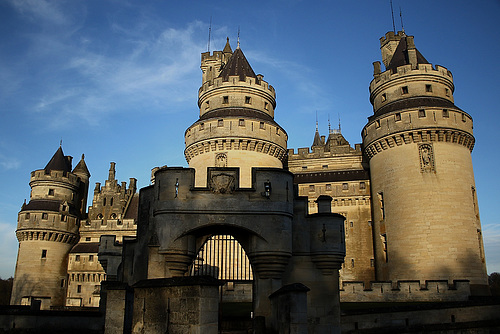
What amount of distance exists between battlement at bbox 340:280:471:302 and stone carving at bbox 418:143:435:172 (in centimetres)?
779

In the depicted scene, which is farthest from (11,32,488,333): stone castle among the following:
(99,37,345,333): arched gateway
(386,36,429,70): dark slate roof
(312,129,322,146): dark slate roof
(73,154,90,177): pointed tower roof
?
(312,129,322,146): dark slate roof

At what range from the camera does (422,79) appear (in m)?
31.5

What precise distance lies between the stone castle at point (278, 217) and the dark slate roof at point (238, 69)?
0.41 feet

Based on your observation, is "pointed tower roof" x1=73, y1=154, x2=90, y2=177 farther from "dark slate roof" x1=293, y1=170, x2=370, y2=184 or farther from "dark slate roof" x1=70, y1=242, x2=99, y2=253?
"dark slate roof" x1=293, y1=170, x2=370, y2=184

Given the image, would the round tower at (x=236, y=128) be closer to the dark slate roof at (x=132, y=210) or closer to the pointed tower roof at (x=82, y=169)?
the dark slate roof at (x=132, y=210)

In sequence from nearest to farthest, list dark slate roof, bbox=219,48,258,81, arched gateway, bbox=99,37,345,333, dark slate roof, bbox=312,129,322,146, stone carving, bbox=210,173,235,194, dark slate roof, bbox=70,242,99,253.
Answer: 1. arched gateway, bbox=99,37,345,333
2. stone carving, bbox=210,173,235,194
3. dark slate roof, bbox=219,48,258,81
4. dark slate roof, bbox=70,242,99,253
5. dark slate roof, bbox=312,129,322,146

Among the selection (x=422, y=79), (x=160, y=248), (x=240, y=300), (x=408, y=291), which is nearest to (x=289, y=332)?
(x=160, y=248)

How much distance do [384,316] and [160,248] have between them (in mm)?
11130

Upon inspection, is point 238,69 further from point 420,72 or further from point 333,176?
point 420,72

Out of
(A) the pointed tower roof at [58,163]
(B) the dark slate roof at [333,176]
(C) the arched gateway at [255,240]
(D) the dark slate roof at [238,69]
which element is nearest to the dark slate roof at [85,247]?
(A) the pointed tower roof at [58,163]

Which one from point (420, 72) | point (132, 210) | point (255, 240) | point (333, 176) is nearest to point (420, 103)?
point (420, 72)

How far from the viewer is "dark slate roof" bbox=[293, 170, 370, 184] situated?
35031 millimetres

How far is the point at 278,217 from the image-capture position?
41.0 feet

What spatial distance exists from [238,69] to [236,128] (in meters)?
6.34
